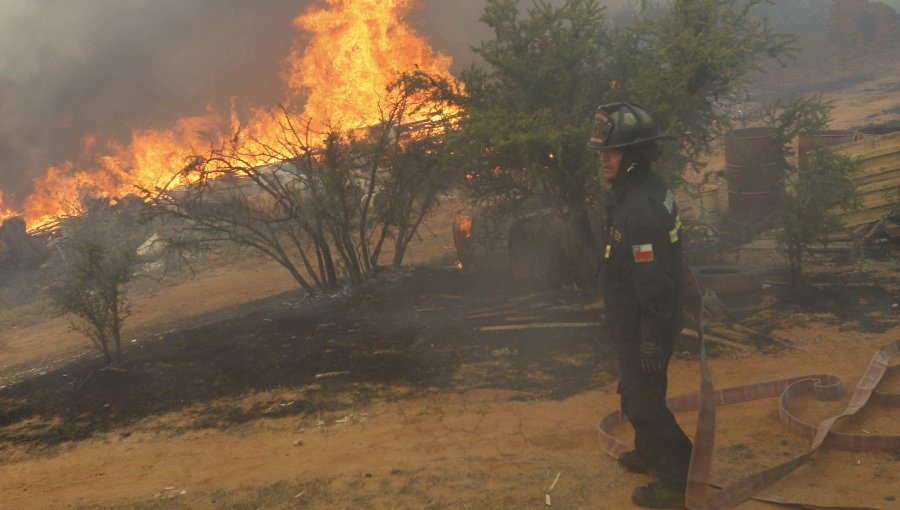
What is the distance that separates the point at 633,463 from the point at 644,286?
118 cm

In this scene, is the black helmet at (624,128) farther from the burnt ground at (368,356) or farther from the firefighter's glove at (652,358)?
the burnt ground at (368,356)

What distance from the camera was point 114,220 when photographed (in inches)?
649

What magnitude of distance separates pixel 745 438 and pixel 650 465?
1.01 metres

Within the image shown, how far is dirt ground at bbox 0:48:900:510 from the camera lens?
15.0ft

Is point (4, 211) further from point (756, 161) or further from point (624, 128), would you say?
point (624, 128)

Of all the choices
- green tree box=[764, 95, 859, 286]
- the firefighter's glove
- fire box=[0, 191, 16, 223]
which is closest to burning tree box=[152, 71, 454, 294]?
green tree box=[764, 95, 859, 286]

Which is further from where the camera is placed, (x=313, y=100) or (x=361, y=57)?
(x=313, y=100)

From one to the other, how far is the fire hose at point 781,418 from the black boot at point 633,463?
163 millimetres

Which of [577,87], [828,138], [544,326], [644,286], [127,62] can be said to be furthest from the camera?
[127,62]

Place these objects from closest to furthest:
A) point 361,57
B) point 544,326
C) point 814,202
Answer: point 544,326 → point 814,202 → point 361,57

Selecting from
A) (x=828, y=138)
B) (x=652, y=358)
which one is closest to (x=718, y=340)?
(x=652, y=358)

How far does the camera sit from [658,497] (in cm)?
392

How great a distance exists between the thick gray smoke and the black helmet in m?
17.6

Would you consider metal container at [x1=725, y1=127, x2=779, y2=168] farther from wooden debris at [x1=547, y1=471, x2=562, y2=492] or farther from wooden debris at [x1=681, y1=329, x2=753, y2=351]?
wooden debris at [x1=547, y1=471, x2=562, y2=492]
